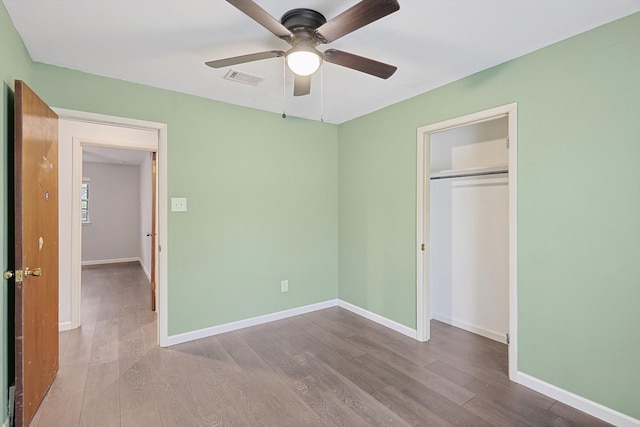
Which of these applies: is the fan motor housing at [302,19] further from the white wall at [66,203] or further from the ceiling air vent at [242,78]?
the white wall at [66,203]

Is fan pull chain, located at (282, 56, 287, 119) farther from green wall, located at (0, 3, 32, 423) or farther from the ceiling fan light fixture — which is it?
green wall, located at (0, 3, 32, 423)

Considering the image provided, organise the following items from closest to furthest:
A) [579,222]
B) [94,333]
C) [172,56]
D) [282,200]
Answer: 1. [579,222]
2. [172,56]
3. [94,333]
4. [282,200]

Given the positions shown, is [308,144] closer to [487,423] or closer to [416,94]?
[416,94]

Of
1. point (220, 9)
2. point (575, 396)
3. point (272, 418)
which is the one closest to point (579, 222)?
point (575, 396)

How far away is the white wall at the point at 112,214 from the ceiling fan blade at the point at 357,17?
761 centimetres

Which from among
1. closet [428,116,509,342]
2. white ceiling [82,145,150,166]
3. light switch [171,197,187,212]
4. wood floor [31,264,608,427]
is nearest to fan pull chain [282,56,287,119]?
light switch [171,197,187,212]

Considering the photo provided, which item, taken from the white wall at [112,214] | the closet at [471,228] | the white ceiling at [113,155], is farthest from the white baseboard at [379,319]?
the white wall at [112,214]

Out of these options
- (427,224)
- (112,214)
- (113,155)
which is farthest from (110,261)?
(427,224)

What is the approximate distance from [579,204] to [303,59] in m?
1.97

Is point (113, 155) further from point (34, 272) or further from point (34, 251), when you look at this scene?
point (34, 272)

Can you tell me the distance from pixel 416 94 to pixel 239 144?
1.89 metres

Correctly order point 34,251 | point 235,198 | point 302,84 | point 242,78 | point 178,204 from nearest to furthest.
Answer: point 34,251, point 302,84, point 242,78, point 178,204, point 235,198

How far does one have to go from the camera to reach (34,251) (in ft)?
6.30

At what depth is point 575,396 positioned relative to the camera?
200cm
